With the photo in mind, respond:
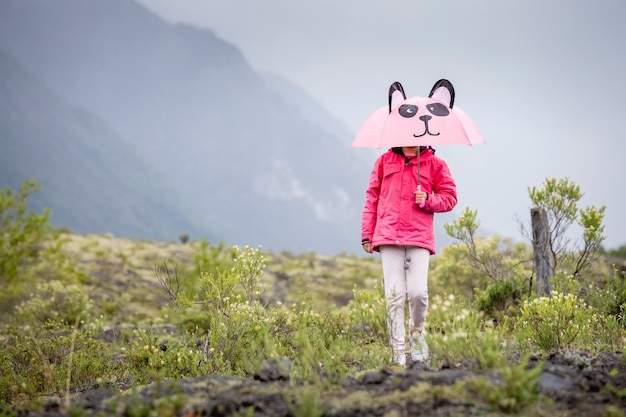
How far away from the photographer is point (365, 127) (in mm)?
6160

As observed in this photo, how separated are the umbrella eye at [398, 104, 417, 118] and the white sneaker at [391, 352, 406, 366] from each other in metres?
2.21

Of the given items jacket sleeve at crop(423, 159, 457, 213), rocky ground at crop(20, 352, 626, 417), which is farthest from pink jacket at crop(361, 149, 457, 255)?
rocky ground at crop(20, 352, 626, 417)

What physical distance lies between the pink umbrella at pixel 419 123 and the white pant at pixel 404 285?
0.65m

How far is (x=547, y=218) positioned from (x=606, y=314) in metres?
1.84

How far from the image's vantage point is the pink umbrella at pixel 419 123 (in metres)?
5.75

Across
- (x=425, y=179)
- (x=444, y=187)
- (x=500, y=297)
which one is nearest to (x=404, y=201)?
(x=425, y=179)

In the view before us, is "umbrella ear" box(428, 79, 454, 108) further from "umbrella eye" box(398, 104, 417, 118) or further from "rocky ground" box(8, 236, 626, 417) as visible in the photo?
"rocky ground" box(8, 236, 626, 417)

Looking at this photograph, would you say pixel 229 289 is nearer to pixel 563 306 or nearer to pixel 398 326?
pixel 398 326

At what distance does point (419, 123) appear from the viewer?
5832 mm

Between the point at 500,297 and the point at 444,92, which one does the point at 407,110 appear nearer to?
the point at 444,92

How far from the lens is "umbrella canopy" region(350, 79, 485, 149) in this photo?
5746mm

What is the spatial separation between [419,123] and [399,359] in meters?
2.17

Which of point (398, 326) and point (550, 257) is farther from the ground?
point (550, 257)

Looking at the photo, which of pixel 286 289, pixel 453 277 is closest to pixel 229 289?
pixel 453 277
